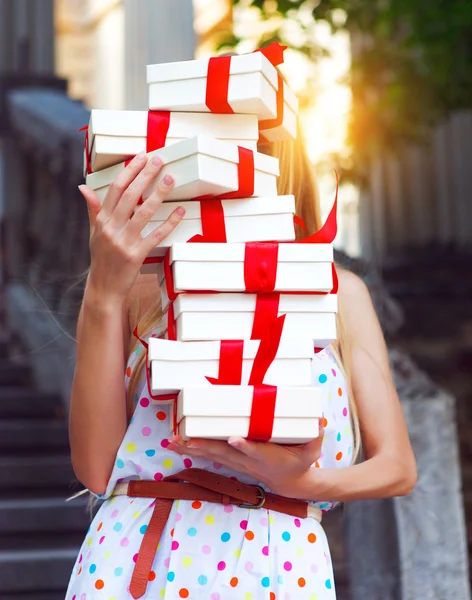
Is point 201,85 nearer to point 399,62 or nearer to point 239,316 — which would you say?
point 239,316

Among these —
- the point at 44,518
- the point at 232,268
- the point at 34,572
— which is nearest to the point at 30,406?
the point at 44,518

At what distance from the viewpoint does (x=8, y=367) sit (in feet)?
18.4

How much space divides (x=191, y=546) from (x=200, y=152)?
2.24 ft

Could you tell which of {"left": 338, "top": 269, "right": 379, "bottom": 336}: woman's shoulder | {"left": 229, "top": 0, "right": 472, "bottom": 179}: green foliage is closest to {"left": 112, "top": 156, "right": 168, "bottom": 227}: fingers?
{"left": 338, "top": 269, "right": 379, "bottom": 336}: woman's shoulder

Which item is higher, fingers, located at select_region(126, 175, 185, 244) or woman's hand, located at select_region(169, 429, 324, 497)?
fingers, located at select_region(126, 175, 185, 244)

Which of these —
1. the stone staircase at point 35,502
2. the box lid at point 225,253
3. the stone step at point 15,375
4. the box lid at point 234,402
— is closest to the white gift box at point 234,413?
the box lid at point 234,402

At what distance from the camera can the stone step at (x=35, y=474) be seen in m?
4.35

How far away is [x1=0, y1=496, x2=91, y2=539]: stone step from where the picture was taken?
158 inches

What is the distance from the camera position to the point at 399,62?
652cm

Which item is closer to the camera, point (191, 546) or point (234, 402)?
point (234, 402)

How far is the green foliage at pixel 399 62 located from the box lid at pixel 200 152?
2.70m

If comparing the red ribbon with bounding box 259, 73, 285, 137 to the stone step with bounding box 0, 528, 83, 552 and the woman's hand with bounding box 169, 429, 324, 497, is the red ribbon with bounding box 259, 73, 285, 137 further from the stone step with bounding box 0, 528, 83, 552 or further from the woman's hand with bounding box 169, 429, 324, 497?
the stone step with bounding box 0, 528, 83, 552

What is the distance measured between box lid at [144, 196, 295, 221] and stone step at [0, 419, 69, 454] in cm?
324

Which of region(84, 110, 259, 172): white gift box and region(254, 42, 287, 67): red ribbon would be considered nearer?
region(84, 110, 259, 172): white gift box
